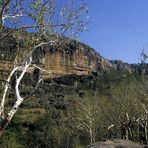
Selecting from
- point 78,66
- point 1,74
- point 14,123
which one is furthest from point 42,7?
point 78,66

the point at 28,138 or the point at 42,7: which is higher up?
the point at 42,7

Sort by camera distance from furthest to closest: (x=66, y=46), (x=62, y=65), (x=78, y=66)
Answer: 1. (x=78, y=66)
2. (x=62, y=65)
3. (x=66, y=46)

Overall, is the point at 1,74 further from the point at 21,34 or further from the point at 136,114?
the point at 136,114

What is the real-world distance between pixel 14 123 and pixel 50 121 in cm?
761

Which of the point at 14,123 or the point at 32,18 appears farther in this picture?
the point at 14,123

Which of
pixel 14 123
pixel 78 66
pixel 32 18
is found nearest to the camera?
pixel 32 18

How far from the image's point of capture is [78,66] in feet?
648

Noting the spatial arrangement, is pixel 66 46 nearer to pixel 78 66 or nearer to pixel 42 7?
pixel 42 7

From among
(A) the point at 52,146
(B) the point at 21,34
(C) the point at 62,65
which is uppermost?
(C) the point at 62,65

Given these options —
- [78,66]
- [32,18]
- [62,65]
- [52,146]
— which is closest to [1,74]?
[32,18]

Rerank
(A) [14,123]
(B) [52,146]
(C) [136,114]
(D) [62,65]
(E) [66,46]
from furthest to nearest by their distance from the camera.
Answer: (D) [62,65], (A) [14,123], (B) [52,146], (C) [136,114], (E) [66,46]

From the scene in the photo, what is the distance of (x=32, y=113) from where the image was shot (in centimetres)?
11344

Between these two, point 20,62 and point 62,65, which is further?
point 62,65

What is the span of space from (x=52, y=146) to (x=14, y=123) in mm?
10360
